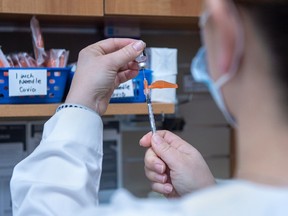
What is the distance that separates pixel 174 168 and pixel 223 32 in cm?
50

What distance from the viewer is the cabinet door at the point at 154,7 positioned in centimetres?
119

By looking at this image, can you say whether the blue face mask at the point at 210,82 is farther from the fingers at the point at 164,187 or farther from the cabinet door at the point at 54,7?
the cabinet door at the point at 54,7

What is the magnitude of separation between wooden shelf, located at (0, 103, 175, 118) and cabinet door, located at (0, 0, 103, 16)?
26 cm

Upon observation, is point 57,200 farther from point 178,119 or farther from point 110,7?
point 178,119

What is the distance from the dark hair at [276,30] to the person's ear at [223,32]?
2 centimetres

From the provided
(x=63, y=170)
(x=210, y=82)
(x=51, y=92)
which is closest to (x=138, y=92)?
(x=51, y=92)

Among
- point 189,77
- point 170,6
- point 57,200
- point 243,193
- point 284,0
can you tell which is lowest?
point 57,200

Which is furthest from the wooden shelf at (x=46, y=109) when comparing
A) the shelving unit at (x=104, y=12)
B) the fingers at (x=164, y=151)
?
the fingers at (x=164, y=151)

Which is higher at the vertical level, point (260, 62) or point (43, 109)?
point (260, 62)

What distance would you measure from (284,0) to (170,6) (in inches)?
31.7

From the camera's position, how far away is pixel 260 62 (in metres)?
0.47

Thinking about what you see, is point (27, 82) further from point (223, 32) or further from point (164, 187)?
point (223, 32)

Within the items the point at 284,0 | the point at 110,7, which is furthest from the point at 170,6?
the point at 284,0

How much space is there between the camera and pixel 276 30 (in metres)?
0.46
